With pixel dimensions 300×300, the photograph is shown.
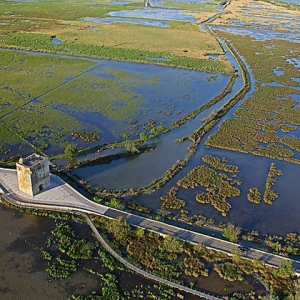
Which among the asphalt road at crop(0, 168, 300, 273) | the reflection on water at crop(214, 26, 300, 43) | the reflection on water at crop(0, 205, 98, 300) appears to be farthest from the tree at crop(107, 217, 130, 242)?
the reflection on water at crop(214, 26, 300, 43)

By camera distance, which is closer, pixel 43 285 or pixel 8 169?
pixel 43 285

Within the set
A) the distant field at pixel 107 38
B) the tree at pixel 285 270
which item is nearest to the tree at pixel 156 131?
the tree at pixel 285 270

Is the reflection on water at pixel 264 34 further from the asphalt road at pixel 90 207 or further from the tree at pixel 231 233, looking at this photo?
the asphalt road at pixel 90 207

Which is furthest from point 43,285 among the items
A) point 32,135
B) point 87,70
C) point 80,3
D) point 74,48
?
point 80,3

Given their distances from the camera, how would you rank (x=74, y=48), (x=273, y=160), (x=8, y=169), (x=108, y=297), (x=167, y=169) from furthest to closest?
(x=74, y=48), (x=273, y=160), (x=167, y=169), (x=8, y=169), (x=108, y=297)

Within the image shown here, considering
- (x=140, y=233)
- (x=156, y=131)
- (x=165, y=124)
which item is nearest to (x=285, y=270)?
(x=140, y=233)

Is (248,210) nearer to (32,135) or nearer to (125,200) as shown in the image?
(125,200)

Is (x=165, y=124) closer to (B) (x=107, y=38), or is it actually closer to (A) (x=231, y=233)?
(A) (x=231, y=233)
